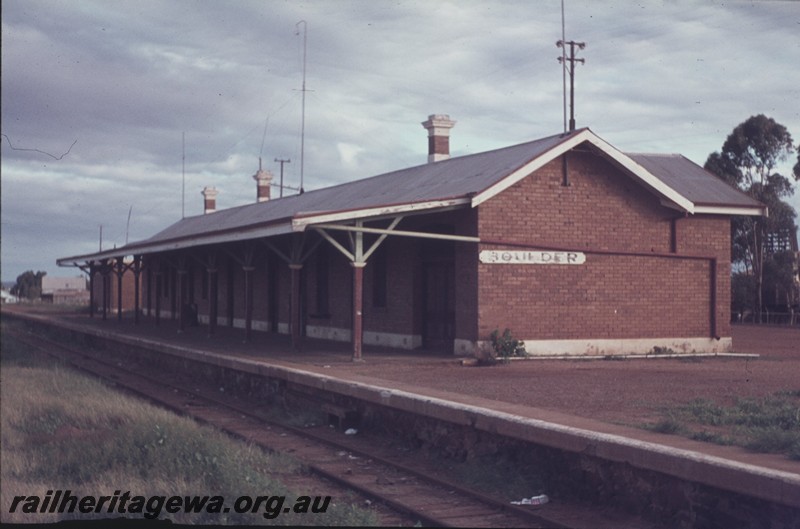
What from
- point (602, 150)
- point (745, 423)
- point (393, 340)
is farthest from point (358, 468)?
point (393, 340)

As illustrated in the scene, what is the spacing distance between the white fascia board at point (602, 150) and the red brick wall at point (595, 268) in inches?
15.7

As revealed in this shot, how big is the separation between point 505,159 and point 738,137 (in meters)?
5.26

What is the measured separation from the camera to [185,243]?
21.6m

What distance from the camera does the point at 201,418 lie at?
1247cm

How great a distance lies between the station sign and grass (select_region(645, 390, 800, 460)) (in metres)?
6.02

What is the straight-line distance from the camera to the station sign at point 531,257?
15.8m

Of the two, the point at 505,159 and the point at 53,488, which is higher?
the point at 505,159

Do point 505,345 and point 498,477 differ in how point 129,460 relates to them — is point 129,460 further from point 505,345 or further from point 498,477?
point 505,345

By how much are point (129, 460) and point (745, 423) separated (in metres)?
6.09

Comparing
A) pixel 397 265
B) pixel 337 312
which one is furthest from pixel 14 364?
pixel 397 265

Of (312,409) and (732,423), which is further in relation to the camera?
(312,409)

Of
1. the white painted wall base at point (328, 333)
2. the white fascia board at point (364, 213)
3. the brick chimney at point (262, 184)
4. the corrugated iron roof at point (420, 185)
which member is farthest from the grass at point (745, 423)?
the brick chimney at point (262, 184)

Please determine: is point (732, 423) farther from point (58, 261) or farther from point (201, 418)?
point (58, 261)

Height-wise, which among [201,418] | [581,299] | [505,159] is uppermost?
[505,159]
